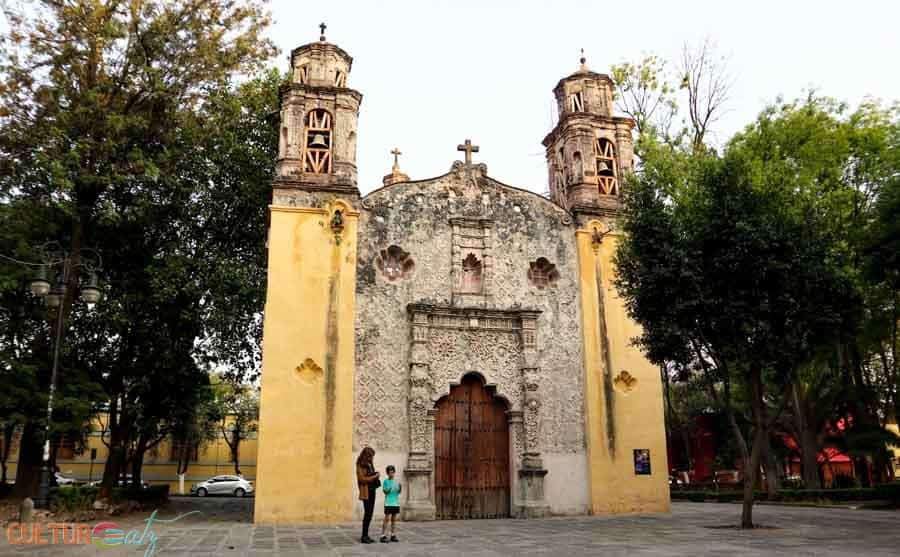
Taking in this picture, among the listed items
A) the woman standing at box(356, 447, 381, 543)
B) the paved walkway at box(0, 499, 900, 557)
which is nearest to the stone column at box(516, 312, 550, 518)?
the paved walkway at box(0, 499, 900, 557)

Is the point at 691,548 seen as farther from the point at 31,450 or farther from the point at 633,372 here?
the point at 31,450

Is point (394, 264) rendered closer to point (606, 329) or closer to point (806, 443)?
point (606, 329)

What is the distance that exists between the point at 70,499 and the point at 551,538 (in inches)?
414

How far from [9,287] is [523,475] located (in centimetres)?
1218

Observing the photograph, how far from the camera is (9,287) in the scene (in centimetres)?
1469

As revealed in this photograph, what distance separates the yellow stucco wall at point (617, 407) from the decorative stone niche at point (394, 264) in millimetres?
4552

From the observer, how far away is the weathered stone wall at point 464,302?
Answer: 15469 mm

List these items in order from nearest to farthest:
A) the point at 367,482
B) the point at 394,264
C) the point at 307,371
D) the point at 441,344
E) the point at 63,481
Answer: the point at 367,482 → the point at 307,371 → the point at 441,344 → the point at 394,264 → the point at 63,481

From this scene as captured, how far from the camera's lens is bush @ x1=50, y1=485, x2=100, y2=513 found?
1430cm

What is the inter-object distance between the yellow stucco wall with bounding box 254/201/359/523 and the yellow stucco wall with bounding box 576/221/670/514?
592cm

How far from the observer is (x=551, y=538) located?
1109cm

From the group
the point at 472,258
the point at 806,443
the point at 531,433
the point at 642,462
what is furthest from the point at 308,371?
the point at 806,443

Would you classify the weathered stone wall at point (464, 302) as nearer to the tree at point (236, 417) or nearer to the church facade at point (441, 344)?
the church facade at point (441, 344)

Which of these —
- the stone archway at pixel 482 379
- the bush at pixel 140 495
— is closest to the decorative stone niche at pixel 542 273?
the stone archway at pixel 482 379
